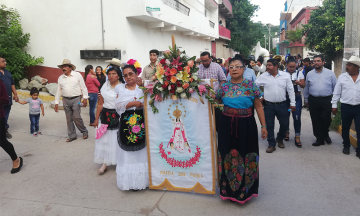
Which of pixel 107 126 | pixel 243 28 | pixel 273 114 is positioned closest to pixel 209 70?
pixel 273 114

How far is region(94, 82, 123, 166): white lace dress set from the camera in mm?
5262

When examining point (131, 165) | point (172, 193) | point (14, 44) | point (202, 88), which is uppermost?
point (14, 44)

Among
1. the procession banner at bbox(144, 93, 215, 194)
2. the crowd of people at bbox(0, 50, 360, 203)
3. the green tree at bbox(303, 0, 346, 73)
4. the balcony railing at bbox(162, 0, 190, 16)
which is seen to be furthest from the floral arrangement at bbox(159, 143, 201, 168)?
the green tree at bbox(303, 0, 346, 73)

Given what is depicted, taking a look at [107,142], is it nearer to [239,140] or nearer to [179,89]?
[179,89]

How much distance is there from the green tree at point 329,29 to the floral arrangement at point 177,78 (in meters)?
13.8

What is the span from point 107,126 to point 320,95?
4582 mm

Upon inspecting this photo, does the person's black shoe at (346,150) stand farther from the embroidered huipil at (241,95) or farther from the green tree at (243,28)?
the green tree at (243,28)

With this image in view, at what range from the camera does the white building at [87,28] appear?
38.6 feet

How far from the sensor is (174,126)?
4246 mm

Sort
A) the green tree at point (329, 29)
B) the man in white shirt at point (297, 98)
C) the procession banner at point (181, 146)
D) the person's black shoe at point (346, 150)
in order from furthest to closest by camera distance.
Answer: the green tree at point (329, 29), the man in white shirt at point (297, 98), the person's black shoe at point (346, 150), the procession banner at point (181, 146)

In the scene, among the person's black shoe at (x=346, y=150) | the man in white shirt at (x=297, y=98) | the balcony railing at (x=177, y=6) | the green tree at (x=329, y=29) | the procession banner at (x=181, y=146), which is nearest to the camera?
the procession banner at (x=181, y=146)

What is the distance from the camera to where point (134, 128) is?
14.7ft

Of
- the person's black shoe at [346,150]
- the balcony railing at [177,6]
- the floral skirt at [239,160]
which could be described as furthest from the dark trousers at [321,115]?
the balcony railing at [177,6]

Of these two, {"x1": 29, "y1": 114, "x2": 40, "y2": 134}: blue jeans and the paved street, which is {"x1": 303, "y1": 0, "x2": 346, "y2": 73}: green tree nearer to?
the paved street
